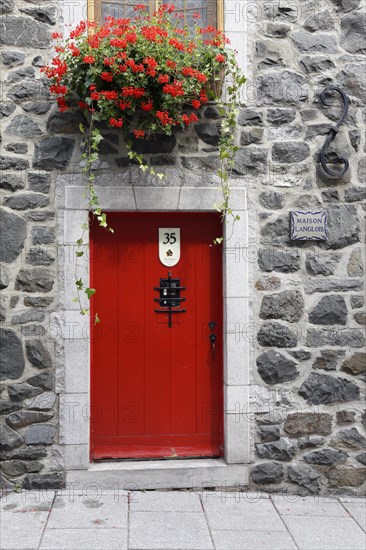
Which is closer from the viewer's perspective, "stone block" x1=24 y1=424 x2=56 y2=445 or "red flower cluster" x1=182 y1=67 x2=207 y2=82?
"red flower cluster" x1=182 y1=67 x2=207 y2=82

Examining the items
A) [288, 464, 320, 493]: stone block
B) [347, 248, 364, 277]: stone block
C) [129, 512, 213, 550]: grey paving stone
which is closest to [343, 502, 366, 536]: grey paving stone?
[288, 464, 320, 493]: stone block

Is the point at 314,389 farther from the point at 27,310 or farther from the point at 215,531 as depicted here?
the point at 27,310

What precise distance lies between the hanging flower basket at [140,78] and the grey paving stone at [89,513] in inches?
51.9

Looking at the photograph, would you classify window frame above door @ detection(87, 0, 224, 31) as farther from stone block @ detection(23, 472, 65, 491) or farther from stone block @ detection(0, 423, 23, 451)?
stone block @ detection(23, 472, 65, 491)

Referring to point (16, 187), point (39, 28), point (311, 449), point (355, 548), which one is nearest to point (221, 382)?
point (311, 449)

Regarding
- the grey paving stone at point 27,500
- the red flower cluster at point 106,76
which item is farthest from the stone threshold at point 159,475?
the red flower cluster at point 106,76

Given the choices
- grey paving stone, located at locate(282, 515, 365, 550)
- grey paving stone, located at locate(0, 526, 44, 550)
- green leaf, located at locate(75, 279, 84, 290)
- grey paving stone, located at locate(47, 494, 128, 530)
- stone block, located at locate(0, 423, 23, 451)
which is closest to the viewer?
grey paving stone, located at locate(0, 526, 44, 550)

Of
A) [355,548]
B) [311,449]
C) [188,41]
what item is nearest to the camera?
[355,548]

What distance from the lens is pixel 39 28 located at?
4332 mm

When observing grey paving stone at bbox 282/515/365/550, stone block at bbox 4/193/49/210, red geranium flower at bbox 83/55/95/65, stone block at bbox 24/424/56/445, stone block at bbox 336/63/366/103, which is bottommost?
grey paving stone at bbox 282/515/365/550

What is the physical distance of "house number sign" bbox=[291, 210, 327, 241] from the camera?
175 inches

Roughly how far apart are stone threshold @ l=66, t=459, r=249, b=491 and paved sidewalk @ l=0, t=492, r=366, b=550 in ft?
0.20

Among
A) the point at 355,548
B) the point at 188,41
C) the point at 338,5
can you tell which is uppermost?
the point at 338,5

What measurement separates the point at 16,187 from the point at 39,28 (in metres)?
1.16
